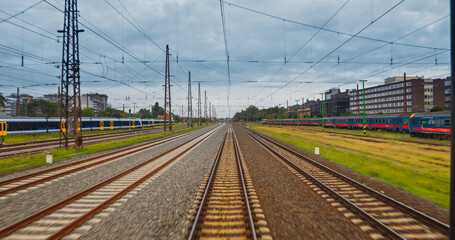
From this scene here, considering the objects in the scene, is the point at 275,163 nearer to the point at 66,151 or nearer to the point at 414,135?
the point at 66,151

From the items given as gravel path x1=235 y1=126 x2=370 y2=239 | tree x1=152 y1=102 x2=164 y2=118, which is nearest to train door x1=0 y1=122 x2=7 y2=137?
gravel path x1=235 y1=126 x2=370 y2=239

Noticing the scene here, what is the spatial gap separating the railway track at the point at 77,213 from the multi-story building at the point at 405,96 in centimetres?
9892

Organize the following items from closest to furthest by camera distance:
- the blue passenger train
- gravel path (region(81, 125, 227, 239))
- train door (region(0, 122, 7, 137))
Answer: gravel path (region(81, 125, 227, 239)) < train door (region(0, 122, 7, 137)) < the blue passenger train

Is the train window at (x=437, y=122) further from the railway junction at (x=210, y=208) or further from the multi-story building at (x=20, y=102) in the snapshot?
the multi-story building at (x=20, y=102)

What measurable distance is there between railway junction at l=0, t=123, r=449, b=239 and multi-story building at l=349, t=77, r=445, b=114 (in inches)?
3690

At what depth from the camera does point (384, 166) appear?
1194 cm

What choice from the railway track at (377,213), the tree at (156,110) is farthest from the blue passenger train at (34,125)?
the tree at (156,110)

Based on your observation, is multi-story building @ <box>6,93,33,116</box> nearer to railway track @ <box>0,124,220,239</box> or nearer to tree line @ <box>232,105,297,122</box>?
railway track @ <box>0,124,220,239</box>

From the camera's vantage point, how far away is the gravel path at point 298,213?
4.80m

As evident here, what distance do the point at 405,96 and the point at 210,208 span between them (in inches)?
4708

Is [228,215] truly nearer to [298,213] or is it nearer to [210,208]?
[210,208]

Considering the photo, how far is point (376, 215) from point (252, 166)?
22.4ft

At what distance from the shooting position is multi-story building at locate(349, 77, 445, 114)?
8819 cm

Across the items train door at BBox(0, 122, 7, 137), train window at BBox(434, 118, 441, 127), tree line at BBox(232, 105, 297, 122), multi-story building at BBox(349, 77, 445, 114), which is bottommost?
train door at BBox(0, 122, 7, 137)
